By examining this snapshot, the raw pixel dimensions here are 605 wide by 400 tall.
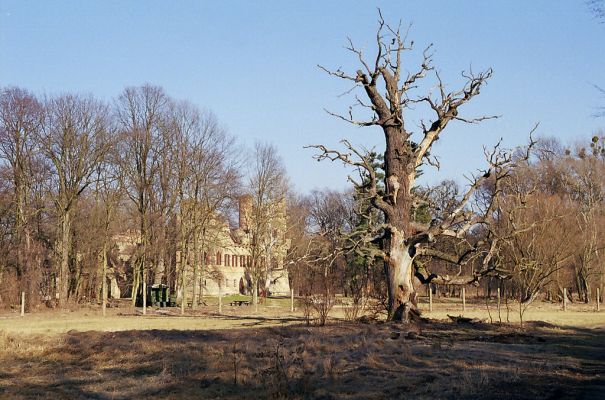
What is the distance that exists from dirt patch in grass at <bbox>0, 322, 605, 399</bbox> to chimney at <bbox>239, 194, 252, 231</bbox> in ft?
114

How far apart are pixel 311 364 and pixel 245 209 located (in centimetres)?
4447

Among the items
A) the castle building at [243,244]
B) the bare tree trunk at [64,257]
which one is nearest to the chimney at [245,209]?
the castle building at [243,244]

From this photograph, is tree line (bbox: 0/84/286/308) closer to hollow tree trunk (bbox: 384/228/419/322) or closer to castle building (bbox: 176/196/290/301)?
castle building (bbox: 176/196/290/301)

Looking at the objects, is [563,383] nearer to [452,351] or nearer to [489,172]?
[452,351]

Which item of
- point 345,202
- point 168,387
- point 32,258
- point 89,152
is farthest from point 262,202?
point 168,387

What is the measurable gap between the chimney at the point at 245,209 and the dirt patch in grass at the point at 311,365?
114 feet

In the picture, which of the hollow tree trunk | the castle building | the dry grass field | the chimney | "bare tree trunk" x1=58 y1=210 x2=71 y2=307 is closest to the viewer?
the dry grass field

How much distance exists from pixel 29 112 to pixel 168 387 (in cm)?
4146

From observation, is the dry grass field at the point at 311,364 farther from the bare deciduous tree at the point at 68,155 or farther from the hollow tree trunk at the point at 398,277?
the bare deciduous tree at the point at 68,155

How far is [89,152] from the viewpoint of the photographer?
1965 inches

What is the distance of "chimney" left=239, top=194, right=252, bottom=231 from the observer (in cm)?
5658

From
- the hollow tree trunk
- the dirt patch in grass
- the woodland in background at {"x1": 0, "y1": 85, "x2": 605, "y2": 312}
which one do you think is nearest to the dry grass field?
the dirt patch in grass

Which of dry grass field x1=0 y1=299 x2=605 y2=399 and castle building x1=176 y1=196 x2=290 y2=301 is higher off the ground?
castle building x1=176 y1=196 x2=290 y2=301

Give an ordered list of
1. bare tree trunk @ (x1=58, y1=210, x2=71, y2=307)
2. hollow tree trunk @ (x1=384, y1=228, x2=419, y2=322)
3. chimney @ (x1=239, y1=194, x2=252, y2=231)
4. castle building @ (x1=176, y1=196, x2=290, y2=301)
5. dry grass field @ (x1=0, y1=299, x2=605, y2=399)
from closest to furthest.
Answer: dry grass field @ (x1=0, y1=299, x2=605, y2=399), hollow tree trunk @ (x1=384, y1=228, x2=419, y2=322), bare tree trunk @ (x1=58, y1=210, x2=71, y2=307), castle building @ (x1=176, y1=196, x2=290, y2=301), chimney @ (x1=239, y1=194, x2=252, y2=231)
